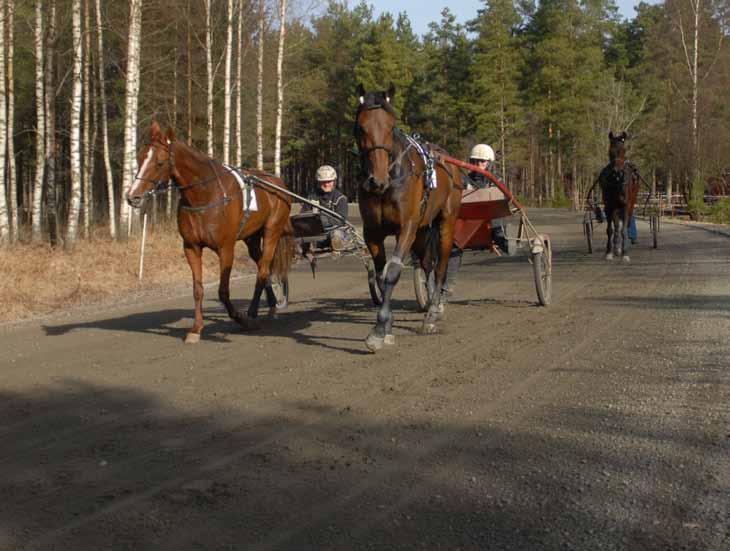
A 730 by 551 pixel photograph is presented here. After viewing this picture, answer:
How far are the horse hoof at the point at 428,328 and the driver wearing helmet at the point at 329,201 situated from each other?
283cm

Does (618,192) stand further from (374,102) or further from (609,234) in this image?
(374,102)

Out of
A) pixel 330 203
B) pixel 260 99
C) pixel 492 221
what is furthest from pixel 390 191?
pixel 260 99

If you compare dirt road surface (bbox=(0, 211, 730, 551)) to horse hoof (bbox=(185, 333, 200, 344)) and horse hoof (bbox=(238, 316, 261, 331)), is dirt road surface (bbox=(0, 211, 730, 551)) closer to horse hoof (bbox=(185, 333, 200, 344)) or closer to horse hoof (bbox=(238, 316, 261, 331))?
horse hoof (bbox=(238, 316, 261, 331))

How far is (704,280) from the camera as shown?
1266 cm

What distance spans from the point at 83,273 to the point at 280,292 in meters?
4.01

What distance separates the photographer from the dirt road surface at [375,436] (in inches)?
147

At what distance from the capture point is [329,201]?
11906mm

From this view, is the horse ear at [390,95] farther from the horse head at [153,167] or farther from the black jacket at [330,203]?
the black jacket at [330,203]

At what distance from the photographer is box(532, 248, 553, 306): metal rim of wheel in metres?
10.2

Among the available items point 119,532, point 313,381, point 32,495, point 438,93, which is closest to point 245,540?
point 119,532

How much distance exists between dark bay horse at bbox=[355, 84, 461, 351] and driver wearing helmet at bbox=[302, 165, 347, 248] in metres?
2.34

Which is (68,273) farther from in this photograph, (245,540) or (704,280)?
(245,540)

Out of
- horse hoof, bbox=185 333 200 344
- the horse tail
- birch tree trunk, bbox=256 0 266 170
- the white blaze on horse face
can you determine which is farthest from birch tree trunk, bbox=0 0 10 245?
birch tree trunk, bbox=256 0 266 170

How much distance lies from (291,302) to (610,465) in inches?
320
